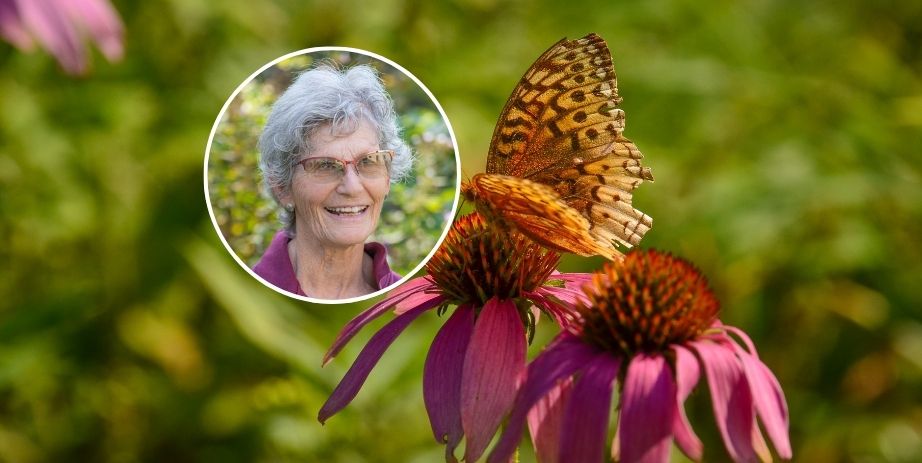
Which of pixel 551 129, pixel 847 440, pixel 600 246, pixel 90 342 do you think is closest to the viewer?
pixel 600 246

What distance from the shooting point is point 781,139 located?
2855 millimetres

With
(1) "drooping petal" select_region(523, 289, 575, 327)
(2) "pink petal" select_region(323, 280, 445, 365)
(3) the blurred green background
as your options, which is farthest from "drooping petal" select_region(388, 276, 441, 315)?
(3) the blurred green background

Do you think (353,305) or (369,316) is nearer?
(369,316)

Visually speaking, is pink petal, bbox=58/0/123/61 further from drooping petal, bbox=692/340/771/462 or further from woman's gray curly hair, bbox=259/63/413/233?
drooping petal, bbox=692/340/771/462

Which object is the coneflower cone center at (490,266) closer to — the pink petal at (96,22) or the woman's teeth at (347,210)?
the woman's teeth at (347,210)

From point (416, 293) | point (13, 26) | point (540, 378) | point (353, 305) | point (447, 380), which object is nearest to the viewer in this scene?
point (13, 26)

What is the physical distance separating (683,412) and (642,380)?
0.05 m

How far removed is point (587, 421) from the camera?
3.10ft

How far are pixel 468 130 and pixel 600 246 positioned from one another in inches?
51.4

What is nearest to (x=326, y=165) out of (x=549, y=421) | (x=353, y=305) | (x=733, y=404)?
(x=549, y=421)

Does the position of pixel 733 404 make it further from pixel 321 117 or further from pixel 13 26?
pixel 13 26

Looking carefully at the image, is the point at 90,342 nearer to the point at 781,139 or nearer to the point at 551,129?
the point at 551,129

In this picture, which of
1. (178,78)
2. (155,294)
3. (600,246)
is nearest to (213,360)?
(155,294)

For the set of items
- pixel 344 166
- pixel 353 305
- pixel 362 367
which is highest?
pixel 344 166
